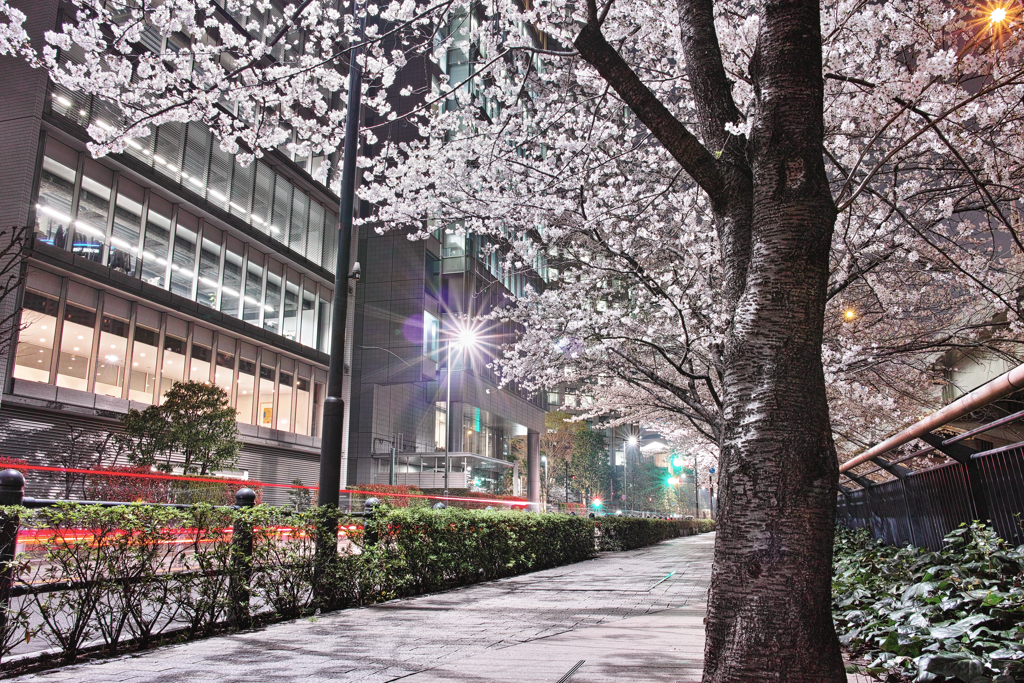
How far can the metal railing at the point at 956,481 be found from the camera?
163 inches

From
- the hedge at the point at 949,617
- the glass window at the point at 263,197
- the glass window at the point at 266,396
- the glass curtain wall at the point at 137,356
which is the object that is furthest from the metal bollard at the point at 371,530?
the glass window at the point at 263,197

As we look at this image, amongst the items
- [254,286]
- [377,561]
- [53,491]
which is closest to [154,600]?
[377,561]

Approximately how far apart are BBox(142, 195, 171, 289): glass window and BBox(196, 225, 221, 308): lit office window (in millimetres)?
Answer: 1983

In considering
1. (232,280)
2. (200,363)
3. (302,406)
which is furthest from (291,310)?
(200,363)

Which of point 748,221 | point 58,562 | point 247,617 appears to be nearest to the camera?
point 748,221

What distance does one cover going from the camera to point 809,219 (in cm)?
333

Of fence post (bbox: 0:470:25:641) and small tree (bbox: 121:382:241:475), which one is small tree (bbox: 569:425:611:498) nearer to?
small tree (bbox: 121:382:241:475)

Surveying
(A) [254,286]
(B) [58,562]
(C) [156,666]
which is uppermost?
(A) [254,286]

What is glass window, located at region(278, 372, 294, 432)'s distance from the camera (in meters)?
32.8

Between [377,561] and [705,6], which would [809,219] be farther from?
[377,561]

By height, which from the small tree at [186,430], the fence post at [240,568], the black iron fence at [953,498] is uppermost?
the small tree at [186,430]

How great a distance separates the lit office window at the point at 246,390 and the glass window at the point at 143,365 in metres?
5.14

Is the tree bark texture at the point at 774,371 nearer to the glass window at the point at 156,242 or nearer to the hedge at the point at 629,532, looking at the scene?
the hedge at the point at 629,532

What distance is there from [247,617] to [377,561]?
7.13 feet
